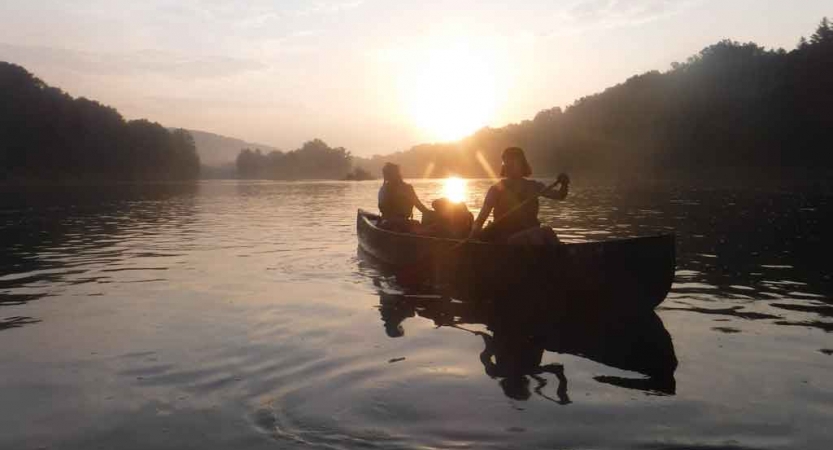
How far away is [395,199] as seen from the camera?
588 inches

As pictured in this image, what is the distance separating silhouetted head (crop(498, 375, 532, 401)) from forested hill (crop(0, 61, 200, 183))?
94.3 meters

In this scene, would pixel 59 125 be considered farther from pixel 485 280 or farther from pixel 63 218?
pixel 485 280

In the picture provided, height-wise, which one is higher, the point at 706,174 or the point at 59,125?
the point at 59,125

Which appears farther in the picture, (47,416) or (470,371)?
(470,371)

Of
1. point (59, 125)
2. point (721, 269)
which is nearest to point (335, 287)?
point (721, 269)

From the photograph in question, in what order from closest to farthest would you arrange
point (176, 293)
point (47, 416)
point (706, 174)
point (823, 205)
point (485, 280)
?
point (47, 416) → point (485, 280) → point (176, 293) → point (823, 205) → point (706, 174)

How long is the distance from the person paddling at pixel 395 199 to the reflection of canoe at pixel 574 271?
13.8ft

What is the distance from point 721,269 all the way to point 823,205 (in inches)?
714

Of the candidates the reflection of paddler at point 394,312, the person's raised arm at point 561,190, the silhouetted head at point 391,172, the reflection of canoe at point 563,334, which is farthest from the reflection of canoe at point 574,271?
the silhouetted head at point 391,172

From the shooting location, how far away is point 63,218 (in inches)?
1097

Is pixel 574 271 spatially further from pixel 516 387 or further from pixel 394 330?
pixel 516 387

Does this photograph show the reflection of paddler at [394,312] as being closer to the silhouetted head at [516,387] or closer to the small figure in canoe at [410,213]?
the silhouetted head at [516,387]

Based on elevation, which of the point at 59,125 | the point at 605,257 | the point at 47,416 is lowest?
the point at 47,416

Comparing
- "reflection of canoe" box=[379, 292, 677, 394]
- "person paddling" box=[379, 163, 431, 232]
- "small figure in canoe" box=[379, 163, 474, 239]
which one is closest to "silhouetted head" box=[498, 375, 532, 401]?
"reflection of canoe" box=[379, 292, 677, 394]
